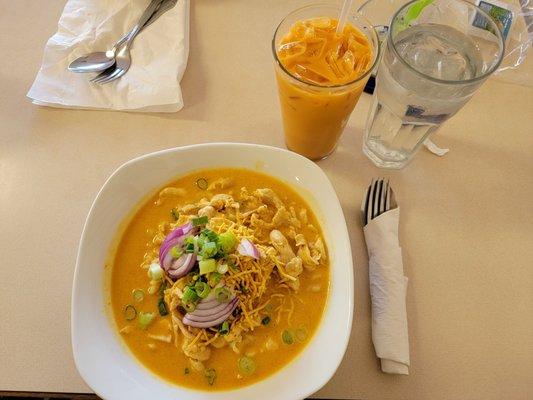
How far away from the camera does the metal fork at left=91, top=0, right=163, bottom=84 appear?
152 centimetres

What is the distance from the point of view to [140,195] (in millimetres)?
1266

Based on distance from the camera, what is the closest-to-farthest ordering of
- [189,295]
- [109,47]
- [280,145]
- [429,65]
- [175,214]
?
[189,295] → [429,65] → [175,214] → [280,145] → [109,47]

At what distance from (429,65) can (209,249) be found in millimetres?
791

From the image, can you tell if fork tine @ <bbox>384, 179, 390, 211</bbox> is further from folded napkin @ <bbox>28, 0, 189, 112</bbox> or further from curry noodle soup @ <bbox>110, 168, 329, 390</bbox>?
folded napkin @ <bbox>28, 0, 189, 112</bbox>

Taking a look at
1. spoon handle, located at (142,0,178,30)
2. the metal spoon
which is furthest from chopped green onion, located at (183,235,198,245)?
spoon handle, located at (142,0,178,30)

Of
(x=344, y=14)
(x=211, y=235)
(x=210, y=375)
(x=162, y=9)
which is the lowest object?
(x=210, y=375)

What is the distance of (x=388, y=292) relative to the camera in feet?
3.78

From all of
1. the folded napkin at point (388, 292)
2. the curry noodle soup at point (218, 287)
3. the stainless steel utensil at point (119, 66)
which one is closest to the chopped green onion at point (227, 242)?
the curry noodle soup at point (218, 287)

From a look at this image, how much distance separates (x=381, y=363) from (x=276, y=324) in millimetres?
296

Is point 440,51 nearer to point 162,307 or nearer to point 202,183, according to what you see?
point 202,183

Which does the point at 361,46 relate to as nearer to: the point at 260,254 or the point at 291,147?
the point at 291,147

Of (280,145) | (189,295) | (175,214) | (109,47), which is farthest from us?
(109,47)

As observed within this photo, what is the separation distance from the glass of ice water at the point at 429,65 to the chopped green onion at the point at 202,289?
748 mm

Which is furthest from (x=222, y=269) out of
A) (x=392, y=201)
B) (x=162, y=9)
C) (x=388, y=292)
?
(x=162, y=9)
